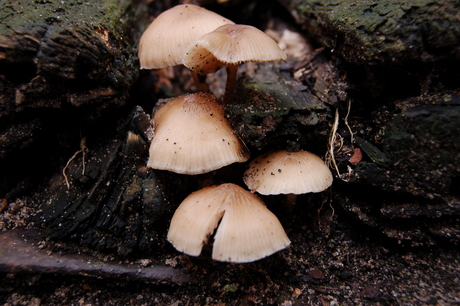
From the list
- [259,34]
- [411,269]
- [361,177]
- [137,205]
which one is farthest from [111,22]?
[411,269]

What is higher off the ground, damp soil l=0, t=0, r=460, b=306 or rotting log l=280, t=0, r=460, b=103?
rotting log l=280, t=0, r=460, b=103

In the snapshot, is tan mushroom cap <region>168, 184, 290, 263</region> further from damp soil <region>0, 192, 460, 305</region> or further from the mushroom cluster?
damp soil <region>0, 192, 460, 305</region>

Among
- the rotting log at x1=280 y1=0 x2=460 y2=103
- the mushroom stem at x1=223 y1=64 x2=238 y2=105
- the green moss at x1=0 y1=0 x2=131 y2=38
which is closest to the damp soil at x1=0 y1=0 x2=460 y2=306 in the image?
the rotting log at x1=280 y1=0 x2=460 y2=103

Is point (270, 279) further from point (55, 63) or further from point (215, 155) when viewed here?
point (55, 63)

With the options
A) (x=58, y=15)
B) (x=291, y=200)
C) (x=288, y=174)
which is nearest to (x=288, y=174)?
(x=288, y=174)

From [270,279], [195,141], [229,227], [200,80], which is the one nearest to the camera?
[229,227]

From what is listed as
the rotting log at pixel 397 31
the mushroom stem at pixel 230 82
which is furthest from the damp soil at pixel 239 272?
the mushroom stem at pixel 230 82

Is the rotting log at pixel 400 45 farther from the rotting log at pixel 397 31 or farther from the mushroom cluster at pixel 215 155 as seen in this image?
the mushroom cluster at pixel 215 155
